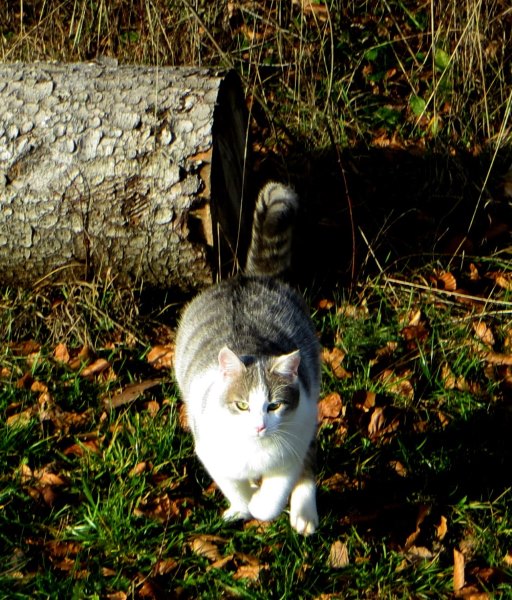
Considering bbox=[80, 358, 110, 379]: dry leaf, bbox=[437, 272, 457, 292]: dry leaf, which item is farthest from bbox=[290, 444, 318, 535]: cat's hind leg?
bbox=[437, 272, 457, 292]: dry leaf

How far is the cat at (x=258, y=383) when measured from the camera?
3090 millimetres

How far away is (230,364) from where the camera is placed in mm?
3084

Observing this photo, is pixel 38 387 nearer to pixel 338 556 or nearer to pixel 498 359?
pixel 338 556

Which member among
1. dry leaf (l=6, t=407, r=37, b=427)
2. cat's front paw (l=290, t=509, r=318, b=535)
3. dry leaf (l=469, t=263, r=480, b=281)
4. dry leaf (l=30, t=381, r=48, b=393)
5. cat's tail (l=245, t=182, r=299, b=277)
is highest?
cat's tail (l=245, t=182, r=299, b=277)

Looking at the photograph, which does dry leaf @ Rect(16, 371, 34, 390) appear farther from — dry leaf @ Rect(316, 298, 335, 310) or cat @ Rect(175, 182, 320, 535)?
dry leaf @ Rect(316, 298, 335, 310)

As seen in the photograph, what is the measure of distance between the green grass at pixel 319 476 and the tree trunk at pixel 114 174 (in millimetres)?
321

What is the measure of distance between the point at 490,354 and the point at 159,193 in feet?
5.78

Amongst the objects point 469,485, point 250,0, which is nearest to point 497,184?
point 250,0

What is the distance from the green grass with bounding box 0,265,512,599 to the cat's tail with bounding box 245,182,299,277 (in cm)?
62

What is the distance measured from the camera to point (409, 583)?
3164mm

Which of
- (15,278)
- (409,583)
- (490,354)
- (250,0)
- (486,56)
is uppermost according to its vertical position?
(250,0)

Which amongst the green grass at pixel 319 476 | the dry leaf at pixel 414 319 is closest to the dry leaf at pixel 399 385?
the green grass at pixel 319 476

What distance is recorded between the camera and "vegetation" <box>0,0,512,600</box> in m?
3.28

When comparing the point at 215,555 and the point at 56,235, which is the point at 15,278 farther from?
the point at 215,555
